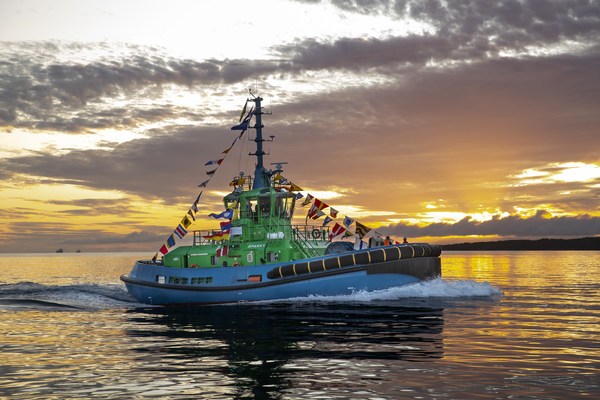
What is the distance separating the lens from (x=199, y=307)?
1061 inches

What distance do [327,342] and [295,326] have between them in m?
3.39

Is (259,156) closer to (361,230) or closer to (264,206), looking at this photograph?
(264,206)

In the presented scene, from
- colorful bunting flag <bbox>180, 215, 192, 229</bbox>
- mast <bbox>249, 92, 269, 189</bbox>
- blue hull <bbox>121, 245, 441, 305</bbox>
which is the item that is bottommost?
blue hull <bbox>121, 245, 441, 305</bbox>

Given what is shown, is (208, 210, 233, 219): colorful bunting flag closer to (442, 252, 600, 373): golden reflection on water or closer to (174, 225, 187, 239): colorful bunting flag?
(174, 225, 187, 239): colorful bunting flag

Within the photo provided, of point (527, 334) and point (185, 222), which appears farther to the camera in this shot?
point (185, 222)

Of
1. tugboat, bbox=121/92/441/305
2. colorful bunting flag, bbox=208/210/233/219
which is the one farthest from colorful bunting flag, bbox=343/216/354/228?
colorful bunting flag, bbox=208/210/233/219

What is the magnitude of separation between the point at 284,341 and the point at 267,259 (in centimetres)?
1187

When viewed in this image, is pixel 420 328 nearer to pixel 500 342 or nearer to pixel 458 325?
pixel 458 325

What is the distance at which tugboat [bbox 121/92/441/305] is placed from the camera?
25562 mm

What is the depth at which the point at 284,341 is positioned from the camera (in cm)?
1591

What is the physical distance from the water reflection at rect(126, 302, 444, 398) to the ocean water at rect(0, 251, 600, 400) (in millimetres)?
45

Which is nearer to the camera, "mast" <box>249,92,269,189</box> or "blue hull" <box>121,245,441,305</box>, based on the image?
"blue hull" <box>121,245,441,305</box>

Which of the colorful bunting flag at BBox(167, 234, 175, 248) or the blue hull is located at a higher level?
the colorful bunting flag at BBox(167, 234, 175, 248)

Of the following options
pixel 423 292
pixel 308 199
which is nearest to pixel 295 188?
pixel 308 199
